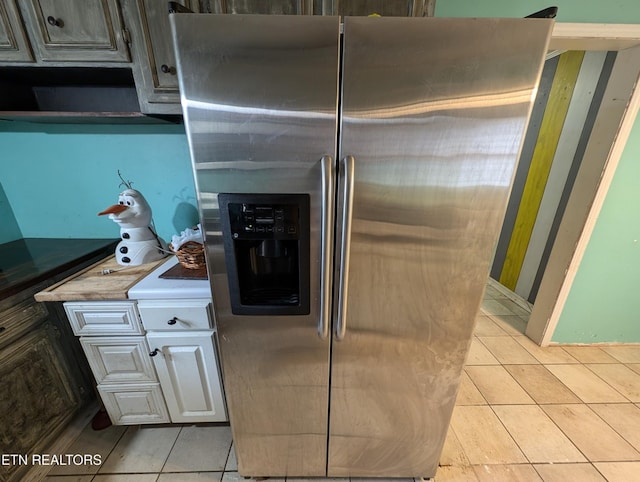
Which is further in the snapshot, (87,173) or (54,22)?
(87,173)

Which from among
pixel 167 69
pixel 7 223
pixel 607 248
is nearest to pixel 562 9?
pixel 607 248

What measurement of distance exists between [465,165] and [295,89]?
0.53 meters

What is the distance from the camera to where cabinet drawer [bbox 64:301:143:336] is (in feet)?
3.73

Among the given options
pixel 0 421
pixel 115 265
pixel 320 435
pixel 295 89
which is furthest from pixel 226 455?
pixel 295 89

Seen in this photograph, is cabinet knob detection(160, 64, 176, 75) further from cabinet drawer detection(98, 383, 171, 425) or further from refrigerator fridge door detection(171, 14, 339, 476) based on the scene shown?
cabinet drawer detection(98, 383, 171, 425)

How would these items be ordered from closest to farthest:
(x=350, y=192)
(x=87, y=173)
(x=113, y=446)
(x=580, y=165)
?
(x=350, y=192) < (x=113, y=446) < (x=87, y=173) < (x=580, y=165)

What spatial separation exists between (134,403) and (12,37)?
1.73 metres

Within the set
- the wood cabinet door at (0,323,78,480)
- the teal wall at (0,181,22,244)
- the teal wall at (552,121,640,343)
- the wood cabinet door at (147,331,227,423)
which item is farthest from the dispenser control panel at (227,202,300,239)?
the teal wall at (552,121,640,343)

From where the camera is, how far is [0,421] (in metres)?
1.05

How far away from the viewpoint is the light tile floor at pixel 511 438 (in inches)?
49.7

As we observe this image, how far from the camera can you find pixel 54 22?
105 centimetres

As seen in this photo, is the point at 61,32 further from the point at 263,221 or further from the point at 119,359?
the point at 119,359

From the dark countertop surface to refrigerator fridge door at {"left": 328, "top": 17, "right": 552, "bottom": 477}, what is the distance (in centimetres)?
137

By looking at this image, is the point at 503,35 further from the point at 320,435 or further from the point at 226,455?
the point at 226,455
